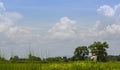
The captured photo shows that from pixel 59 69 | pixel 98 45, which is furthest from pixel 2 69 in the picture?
pixel 98 45

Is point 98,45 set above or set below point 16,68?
above

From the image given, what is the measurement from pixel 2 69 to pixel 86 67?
2.62m

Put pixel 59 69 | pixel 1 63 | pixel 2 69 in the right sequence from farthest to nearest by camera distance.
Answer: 1. pixel 59 69
2. pixel 1 63
3. pixel 2 69

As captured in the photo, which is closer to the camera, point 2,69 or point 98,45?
point 2,69

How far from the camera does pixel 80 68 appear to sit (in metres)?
9.80

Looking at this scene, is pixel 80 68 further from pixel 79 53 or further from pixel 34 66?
pixel 79 53

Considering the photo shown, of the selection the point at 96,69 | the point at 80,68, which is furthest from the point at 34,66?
the point at 96,69

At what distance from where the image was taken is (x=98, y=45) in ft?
193

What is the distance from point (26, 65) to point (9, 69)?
50cm

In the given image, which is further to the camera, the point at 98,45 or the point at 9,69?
the point at 98,45

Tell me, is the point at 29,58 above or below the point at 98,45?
below

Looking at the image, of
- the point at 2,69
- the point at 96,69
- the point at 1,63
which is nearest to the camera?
the point at 2,69

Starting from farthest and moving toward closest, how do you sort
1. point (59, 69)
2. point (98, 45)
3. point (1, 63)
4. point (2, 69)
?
point (98, 45)
point (59, 69)
point (1, 63)
point (2, 69)

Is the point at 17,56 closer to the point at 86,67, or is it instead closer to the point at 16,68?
the point at 16,68
